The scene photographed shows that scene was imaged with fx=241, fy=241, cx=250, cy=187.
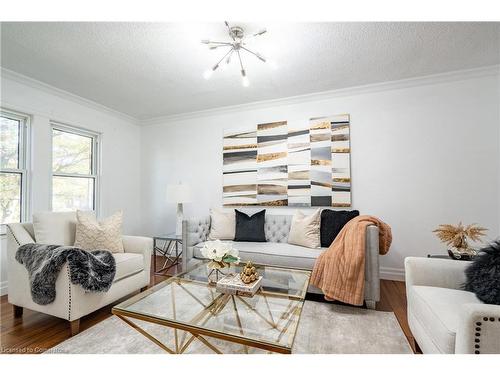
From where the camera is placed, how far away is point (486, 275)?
129 cm

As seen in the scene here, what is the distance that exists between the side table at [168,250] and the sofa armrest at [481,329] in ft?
9.19

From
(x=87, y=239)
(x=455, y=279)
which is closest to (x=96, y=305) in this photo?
(x=87, y=239)

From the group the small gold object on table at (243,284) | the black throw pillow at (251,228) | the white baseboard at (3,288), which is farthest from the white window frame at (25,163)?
the small gold object on table at (243,284)

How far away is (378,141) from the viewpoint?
3031 mm

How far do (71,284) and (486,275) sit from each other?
263cm

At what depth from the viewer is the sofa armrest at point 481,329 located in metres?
0.95

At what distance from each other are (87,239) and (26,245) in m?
0.44

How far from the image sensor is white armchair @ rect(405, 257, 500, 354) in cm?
96

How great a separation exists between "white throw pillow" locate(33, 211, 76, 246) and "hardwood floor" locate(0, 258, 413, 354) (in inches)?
25.0

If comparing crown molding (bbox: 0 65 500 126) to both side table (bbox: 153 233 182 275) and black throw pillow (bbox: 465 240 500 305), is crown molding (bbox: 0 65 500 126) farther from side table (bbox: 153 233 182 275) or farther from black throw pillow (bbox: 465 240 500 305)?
black throw pillow (bbox: 465 240 500 305)

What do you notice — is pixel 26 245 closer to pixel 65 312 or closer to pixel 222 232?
pixel 65 312

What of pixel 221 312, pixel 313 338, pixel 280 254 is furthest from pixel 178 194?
pixel 313 338

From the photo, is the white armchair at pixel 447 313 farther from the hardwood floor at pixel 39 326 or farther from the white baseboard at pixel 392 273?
the white baseboard at pixel 392 273

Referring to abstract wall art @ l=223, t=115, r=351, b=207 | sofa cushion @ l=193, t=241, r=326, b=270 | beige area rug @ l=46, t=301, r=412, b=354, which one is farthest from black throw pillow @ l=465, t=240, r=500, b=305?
abstract wall art @ l=223, t=115, r=351, b=207
